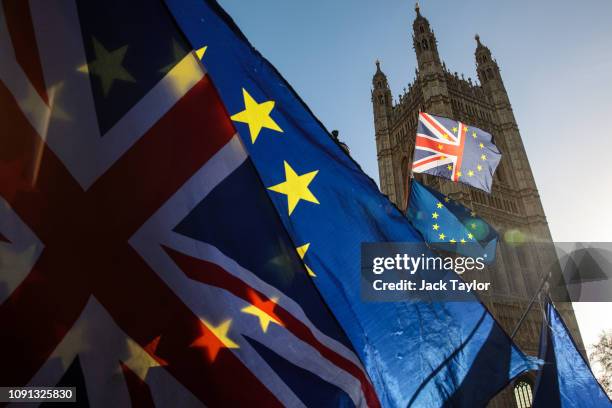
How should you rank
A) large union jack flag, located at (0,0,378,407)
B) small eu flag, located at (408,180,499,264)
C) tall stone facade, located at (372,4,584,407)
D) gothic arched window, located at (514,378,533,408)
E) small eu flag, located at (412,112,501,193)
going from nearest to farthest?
large union jack flag, located at (0,0,378,407) → small eu flag, located at (408,180,499,264) → small eu flag, located at (412,112,501,193) → gothic arched window, located at (514,378,533,408) → tall stone facade, located at (372,4,584,407)

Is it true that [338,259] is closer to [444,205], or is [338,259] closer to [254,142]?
[254,142]

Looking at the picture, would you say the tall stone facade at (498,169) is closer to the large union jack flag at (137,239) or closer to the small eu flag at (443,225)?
the small eu flag at (443,225)

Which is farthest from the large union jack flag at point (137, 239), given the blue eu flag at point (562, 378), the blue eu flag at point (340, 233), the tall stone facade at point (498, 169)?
the tall stone facade at point (498, 169)

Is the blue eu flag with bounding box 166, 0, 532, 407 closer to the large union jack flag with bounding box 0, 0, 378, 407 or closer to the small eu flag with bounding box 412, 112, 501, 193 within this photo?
the large union jack flag with bounding box 0, 0, 378, 407

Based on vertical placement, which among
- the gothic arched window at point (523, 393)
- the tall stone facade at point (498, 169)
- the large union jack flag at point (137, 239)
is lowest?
the gothic arched window at point (523, 393)

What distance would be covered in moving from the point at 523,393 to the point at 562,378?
29198mm

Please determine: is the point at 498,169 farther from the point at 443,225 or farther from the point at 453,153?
the point at 443,225

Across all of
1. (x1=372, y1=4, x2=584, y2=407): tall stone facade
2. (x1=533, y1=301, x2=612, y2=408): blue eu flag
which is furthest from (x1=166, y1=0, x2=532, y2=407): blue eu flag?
(x1=372, y1=4, x2=584, y2=407): tall stone facade

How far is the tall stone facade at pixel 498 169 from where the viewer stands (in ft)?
110

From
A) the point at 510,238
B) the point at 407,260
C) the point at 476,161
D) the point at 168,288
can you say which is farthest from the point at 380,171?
the point at 168,288

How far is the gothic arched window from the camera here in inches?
1185

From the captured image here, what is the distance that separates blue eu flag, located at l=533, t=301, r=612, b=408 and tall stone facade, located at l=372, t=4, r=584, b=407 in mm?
25042

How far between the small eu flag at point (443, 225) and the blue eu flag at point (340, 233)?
3752 millimetres

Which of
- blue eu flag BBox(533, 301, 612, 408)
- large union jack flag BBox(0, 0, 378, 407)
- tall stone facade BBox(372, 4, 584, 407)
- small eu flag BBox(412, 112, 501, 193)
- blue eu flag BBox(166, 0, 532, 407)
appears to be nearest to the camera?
large union jack flag BBox(0, 0, 378, 407)
